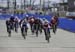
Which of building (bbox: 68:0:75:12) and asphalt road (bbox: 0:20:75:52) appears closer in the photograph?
asphalt road (bbox: 0:20:75:52)

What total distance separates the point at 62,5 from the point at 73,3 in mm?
10389

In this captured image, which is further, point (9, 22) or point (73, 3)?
point (73, 3)

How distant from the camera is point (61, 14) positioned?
71688 millimetres

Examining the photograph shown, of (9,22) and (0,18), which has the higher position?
(9,22)

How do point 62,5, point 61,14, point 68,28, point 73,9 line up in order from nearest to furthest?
point 68,28
point 61,14
point 73,9
point 62,5

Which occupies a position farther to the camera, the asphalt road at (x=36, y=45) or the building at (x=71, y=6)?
Result: the building at (x=71, y=6)

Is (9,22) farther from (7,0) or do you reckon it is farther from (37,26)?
(7,0)

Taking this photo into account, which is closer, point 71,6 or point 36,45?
point 36,45

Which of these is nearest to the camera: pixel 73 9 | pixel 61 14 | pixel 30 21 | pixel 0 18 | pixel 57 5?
pixel 30 21

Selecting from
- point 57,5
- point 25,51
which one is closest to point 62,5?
point 57,5

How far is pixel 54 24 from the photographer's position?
28859mm

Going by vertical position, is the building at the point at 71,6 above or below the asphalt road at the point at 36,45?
below

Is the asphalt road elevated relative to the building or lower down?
elevated

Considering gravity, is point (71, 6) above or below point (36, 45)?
below
